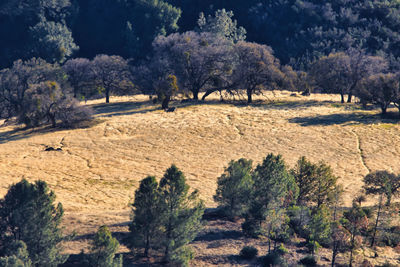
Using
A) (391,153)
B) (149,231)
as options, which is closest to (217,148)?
(391,153)

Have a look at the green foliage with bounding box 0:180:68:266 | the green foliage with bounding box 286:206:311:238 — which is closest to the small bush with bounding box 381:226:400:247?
the green foliage with bounding box 286:206:311:238

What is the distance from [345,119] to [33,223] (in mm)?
53264

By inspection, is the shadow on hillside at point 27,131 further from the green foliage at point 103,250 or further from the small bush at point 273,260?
the small bush at point 273,260

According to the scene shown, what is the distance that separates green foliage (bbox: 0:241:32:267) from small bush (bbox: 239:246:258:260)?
490 inches

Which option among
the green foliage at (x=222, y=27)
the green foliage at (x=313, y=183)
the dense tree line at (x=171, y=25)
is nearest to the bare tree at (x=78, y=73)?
the dense tree line at (x=171, y=25)

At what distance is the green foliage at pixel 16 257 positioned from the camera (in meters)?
21.7

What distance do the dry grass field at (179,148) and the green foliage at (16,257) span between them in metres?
5.01

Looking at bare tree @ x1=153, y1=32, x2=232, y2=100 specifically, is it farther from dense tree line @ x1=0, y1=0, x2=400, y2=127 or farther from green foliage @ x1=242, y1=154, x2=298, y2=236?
green foliage @ x1=242, y1=154, x2=298, y2=236

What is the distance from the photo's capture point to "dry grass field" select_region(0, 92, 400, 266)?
40.2 meters

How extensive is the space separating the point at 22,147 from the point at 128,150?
455 inches

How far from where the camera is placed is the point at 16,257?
2236 centimetres

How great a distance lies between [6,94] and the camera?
3019 inches

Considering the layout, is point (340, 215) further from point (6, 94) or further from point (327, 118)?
point (6, 94)

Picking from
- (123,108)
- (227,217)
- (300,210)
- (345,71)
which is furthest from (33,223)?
(345,71)
